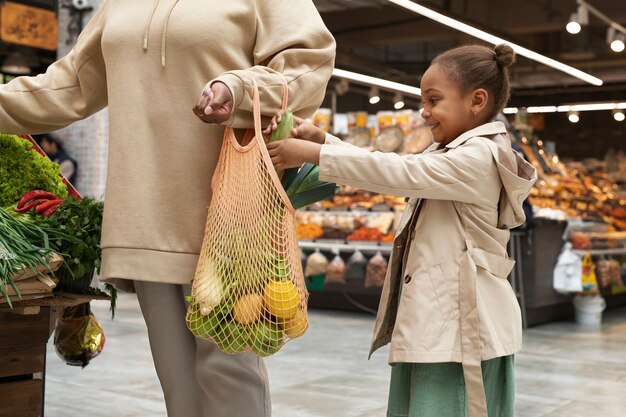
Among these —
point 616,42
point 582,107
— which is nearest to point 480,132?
point 616,42

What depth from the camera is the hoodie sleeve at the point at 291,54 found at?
1.77 metres

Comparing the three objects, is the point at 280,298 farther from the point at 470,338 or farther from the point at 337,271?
the point at 337,271

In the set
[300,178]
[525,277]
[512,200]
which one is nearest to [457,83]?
[512,200]

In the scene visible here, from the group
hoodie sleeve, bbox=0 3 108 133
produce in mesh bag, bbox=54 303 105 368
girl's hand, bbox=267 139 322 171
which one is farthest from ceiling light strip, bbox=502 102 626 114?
girl's hand, bbox=267 139 322 171

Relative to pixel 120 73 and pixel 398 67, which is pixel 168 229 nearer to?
pixel 120 73

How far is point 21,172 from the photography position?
94.2 inches

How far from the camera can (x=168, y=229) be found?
181 centimetres

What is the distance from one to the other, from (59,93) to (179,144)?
48 centimetres

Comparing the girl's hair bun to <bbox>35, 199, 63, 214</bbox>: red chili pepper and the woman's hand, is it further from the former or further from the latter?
<bbox>35, 199, 63, 214</bbox>: red chili pepper

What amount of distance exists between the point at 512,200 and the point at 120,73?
934 mm

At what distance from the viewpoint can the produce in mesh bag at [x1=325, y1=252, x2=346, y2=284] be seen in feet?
26.1

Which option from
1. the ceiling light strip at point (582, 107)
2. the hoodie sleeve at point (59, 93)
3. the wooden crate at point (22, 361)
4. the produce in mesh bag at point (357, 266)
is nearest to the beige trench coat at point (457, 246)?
the hoodie sleeve at point (59, 93)

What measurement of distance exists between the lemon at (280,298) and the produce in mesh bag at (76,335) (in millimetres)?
1262

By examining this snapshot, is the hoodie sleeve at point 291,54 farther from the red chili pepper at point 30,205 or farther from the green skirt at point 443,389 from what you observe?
the red chili pepper at point 30,205
